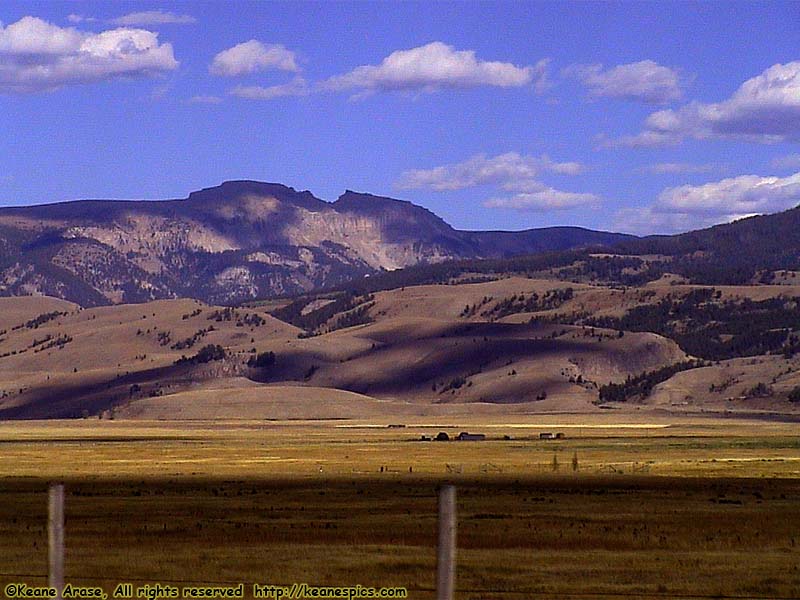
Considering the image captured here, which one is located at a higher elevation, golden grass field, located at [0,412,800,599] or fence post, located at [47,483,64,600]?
fence post, located at [47,483,64,600]

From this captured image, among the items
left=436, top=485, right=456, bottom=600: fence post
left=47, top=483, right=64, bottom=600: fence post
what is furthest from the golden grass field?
left=436, top=485, right=456, bottom=600: fence post

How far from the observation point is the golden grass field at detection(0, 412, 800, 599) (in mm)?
33406

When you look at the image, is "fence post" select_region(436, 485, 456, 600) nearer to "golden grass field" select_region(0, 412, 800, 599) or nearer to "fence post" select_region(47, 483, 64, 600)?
"fence post" select_region(47, 483, 64, 600)

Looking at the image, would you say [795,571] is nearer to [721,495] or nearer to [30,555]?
[30,555]

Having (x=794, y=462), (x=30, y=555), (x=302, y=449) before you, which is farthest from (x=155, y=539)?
(x=302, y=449)

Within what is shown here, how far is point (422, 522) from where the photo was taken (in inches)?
1973

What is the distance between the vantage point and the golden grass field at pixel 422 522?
33.4m

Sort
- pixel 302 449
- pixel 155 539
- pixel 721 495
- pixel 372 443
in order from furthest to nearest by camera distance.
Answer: pixel 372 443
pixel 302 449
pixel 721 495
pixel 155 539

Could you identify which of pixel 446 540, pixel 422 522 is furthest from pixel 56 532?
pixel 422 522

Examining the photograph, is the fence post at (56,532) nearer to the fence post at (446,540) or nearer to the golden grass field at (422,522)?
the fence post at (446,540)

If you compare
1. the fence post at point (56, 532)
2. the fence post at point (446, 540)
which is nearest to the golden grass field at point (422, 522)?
the fence post at point (56, 532)

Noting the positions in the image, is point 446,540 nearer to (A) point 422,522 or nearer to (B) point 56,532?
(B) point 56,532

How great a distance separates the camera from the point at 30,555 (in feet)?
121

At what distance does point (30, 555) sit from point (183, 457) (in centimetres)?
8224
